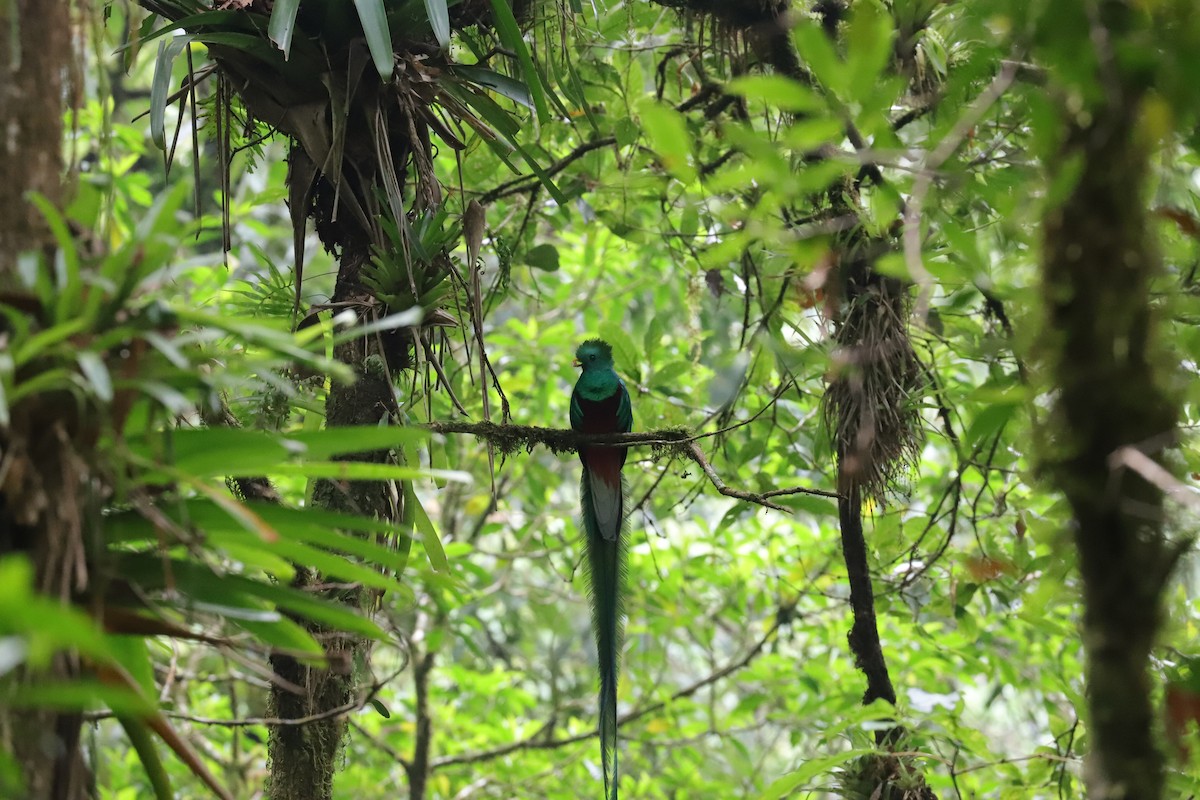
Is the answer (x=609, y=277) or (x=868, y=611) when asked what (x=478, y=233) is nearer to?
(x=868, y=611)

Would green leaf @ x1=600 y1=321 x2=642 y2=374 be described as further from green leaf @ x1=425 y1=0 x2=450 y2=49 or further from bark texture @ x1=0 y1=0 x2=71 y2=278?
bark texture @ x1=0 y1=0 x2=71 y2=278

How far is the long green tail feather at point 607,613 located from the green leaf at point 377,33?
129 centimetres

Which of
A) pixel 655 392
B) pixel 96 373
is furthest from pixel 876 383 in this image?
pixel 96 373

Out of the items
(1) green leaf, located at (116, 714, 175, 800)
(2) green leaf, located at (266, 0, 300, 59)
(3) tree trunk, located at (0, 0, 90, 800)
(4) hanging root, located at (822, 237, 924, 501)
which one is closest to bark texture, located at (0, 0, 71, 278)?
(3) tree trunk, located at (0, 0, 90, 800)

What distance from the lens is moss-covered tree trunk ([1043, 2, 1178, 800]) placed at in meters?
0.88

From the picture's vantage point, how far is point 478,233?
6.31 feet

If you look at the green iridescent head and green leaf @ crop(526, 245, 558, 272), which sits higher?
green leaf @ crop(526, 245, 558, 272)

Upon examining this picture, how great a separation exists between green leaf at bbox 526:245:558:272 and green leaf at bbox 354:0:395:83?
1441mm

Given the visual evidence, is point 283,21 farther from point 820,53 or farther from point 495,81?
point 820,53

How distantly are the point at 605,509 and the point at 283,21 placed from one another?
1.45 m

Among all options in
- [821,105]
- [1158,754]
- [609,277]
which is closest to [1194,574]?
[1158,754]

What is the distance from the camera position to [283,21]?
5.19 ft

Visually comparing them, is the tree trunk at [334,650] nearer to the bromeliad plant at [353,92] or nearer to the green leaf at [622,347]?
the bromeliad plant at [353,92]

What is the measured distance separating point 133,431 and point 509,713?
3831 mm
